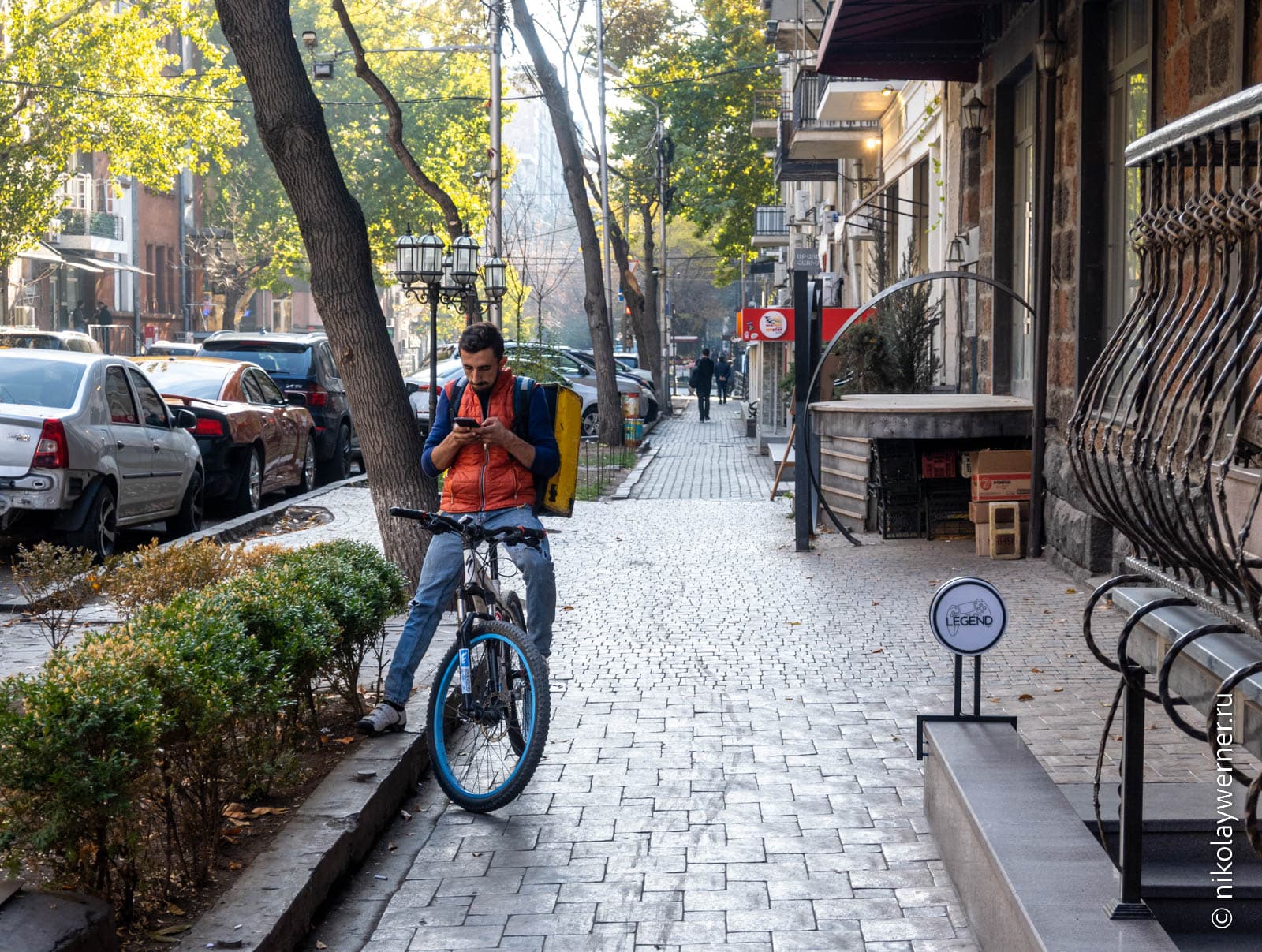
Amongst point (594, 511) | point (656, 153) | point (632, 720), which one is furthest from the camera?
point (656, 153)

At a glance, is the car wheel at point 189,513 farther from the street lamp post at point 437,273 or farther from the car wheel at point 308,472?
the car wheel at point 308,472

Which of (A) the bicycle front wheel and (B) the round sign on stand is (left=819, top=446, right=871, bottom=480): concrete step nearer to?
(A) the bicycle front wheel

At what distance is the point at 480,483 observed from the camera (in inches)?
256

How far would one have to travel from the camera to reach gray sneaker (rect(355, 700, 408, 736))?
20.9ft

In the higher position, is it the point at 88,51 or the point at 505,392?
the point at 88,51

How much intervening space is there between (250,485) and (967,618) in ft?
40.7

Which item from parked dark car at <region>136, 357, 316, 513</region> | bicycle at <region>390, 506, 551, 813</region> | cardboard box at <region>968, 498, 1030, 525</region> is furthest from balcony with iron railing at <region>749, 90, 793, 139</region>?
bicycle at <region>390, 506, 551, 813</region>

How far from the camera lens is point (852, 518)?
48.8 feet

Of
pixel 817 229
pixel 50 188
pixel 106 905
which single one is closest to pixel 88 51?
pixel 50 188

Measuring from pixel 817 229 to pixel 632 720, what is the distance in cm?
3566

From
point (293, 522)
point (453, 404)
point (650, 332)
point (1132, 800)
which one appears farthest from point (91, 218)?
point (1132, 800)

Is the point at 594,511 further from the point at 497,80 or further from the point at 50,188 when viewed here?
the point at 50,188

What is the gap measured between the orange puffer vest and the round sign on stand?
1.89m

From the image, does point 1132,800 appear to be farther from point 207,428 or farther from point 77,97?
point 77,97
